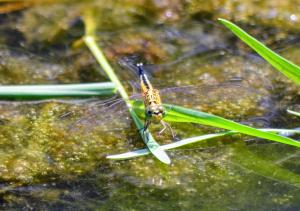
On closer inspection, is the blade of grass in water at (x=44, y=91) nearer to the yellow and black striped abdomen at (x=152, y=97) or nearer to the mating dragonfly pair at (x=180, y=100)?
the mating dragonfly pair at (x=180, y=100)

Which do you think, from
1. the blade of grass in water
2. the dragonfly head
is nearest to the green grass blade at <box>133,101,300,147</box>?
the dragonfly head

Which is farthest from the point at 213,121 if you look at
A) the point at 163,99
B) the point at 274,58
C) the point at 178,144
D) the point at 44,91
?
the point at 44,91

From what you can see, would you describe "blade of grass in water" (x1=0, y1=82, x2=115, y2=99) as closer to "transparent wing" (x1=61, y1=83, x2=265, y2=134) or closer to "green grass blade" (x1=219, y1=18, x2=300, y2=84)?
"transparent wing" (x1=61, y1=83, x2=265, y2=134)

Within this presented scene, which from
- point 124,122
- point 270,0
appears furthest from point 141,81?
point 270,0

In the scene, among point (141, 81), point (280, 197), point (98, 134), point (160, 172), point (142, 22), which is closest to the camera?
point (280, 197)

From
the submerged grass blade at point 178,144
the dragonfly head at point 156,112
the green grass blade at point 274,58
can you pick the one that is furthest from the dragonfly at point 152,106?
the green grass blade at point 274,58

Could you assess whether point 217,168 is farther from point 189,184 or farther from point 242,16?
point 242,16
